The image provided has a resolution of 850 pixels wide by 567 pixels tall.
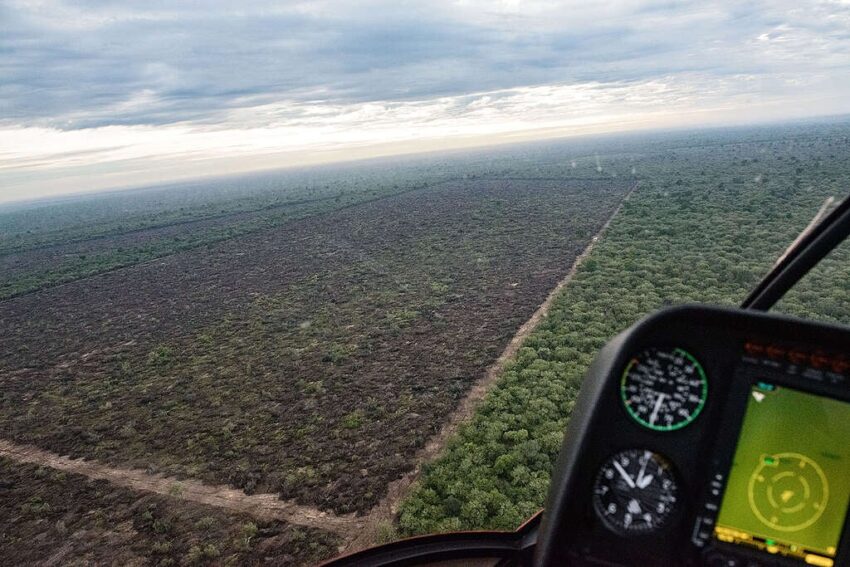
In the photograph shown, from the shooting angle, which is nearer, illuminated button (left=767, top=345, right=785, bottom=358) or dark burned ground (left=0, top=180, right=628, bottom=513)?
illuminated button (left=767, top=345, right=785, bottom=358)

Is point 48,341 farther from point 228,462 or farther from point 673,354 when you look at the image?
point 673,354

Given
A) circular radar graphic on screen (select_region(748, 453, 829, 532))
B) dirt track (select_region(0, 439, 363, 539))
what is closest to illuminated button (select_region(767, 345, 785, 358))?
circular radar graphic on screen (select_region(748, 453, 829, 532))

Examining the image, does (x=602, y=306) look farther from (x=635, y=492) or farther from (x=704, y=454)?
(x=635, y=492)

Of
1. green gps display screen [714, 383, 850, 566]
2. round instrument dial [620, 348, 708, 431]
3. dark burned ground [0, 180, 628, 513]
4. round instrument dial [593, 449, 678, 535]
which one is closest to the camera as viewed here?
green gps display screen [714, 383, 850, 566]

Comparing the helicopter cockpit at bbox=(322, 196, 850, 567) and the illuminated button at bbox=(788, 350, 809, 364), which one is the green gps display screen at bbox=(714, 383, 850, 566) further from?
the illuminated button at bbox=(788, 350, 809, 364)

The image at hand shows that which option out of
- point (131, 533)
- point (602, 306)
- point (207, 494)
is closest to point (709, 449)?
point (207, 494)

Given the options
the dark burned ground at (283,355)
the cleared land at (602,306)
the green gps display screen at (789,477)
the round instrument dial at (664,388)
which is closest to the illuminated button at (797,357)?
the green gps display screen at (789,477)
